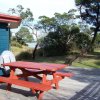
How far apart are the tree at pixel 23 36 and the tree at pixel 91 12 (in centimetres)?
519

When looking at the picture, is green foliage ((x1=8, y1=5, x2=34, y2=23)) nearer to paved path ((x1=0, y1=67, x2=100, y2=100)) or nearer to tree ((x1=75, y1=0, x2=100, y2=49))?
tree ((x1=75, y1=0, x2=100, y2=49))

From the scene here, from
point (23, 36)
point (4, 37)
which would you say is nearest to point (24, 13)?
point (23, 36)

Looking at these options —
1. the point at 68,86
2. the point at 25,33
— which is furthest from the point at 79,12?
the point at 68,86

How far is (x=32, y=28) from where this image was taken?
2395 centimetres

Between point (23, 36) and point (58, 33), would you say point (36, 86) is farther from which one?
point (23, 36)

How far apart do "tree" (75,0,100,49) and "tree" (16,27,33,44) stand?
204 inches

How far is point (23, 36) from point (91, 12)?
7544 millimetres

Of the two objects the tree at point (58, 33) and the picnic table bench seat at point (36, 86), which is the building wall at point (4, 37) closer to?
the picnic table bench seat at point (36, 86)

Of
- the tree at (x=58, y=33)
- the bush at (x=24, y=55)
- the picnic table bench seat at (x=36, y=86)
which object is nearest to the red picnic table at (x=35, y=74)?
the picnic table bench seat at (x=36, y=86)

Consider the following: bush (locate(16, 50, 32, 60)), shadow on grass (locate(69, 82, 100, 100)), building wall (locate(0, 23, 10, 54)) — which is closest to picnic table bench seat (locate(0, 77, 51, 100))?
shadow on grass (locate(69, 82, 100, 100))

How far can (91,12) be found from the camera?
2344 centimetres

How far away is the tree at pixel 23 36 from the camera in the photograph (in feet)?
83.5

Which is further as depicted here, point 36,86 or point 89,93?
point 89,93

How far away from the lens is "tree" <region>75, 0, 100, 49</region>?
2286 centimetres
